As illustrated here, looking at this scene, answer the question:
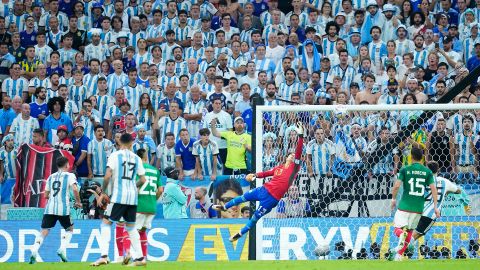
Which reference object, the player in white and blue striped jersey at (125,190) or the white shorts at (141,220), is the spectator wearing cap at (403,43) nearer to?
the white shorts at (141,220)

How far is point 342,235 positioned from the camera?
19.4m

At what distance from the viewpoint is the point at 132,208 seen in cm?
1521

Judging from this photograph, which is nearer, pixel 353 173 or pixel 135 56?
pixel 353 173

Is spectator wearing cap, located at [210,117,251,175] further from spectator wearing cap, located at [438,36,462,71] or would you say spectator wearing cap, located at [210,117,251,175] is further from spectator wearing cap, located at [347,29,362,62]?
spectator wearing cap, located at [438,36,462,71]

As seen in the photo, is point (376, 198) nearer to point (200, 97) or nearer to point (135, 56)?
point (200, 97)

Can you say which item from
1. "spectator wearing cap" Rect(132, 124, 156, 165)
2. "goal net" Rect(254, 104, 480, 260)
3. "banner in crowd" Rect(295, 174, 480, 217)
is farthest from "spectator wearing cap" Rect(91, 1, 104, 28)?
"banner in crowd" Rect(295, 174, 480, 217)

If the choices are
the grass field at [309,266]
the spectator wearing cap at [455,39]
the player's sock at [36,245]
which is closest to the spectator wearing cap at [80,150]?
the player's sock at [36,245]

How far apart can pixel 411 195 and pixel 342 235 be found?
2.80 metres

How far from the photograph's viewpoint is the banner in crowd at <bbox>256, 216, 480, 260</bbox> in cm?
1920

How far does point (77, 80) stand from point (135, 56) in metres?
1.66

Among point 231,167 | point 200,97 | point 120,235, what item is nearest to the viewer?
point 120,235

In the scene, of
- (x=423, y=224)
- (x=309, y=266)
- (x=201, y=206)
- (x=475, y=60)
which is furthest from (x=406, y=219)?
(x=475, y=60)

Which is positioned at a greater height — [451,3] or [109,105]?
[451,3]

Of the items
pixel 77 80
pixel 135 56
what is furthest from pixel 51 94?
pixel 135 56
